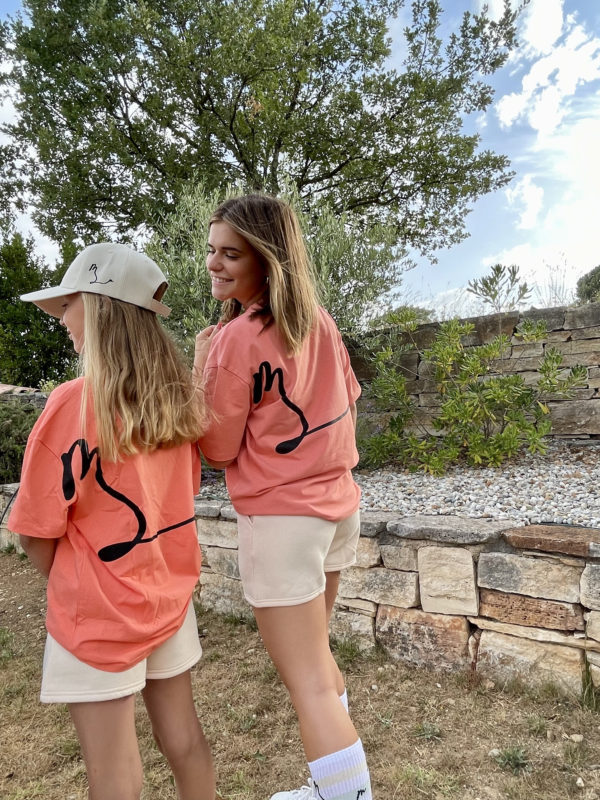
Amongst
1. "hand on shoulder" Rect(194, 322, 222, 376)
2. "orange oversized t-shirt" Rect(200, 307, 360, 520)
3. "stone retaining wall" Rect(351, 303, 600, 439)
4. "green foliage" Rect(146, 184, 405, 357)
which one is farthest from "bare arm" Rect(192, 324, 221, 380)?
"stone retaining wall" Rect(351, 303, 600, 439)

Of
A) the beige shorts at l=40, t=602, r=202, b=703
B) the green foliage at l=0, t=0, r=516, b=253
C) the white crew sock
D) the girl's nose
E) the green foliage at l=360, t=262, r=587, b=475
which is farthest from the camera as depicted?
the green foliage at l=0, t=0, r=516, b=253

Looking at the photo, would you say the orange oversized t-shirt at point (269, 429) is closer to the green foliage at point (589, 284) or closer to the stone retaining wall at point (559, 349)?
the stone retaining wall at point (559, 349)

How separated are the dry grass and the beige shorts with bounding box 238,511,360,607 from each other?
3.26 feet

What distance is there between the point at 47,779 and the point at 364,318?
13.5 ft

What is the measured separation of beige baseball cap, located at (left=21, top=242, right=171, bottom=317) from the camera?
1.32 meters

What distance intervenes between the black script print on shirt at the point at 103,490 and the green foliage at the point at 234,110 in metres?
7.36

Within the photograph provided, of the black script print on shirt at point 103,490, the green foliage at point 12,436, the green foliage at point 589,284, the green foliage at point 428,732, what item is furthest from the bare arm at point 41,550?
the green foliage at point 589,284

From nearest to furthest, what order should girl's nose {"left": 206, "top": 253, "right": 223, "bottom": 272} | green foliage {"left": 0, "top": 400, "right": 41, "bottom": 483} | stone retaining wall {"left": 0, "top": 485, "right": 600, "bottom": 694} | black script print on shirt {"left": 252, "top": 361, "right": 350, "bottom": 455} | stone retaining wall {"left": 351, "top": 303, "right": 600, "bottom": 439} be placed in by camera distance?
black script print on shirt {"left": 252, "top": 361, "right": 350, "bottom": 455}
girl's nose {"left": 206, "top": 253, "right": 223, "bottom": 272}
stone retaining wall {"left": 0, "top": 485, "right": 600, "bottom": 694}
stone retaining wall {"left": 351, "top": 303, "right": 600, "bottom": 439}
green foliage {"left": 0, "top": 400, "right": 41, "bottom": 483}

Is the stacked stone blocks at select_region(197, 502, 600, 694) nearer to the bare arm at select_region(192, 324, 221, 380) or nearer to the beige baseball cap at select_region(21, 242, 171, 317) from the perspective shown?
the bare arm at select_region(192, 324, 221, 380)

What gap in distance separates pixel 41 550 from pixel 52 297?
1.88 ft

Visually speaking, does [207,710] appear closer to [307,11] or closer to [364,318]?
[364,318]

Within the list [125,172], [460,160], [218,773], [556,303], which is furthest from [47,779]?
[460,160]

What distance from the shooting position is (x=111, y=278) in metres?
1.32

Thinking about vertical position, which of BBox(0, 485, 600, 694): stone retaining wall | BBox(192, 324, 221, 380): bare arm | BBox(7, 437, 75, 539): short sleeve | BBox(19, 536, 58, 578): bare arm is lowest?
BBox(0, 485, 600, 694): stone retaining wall
